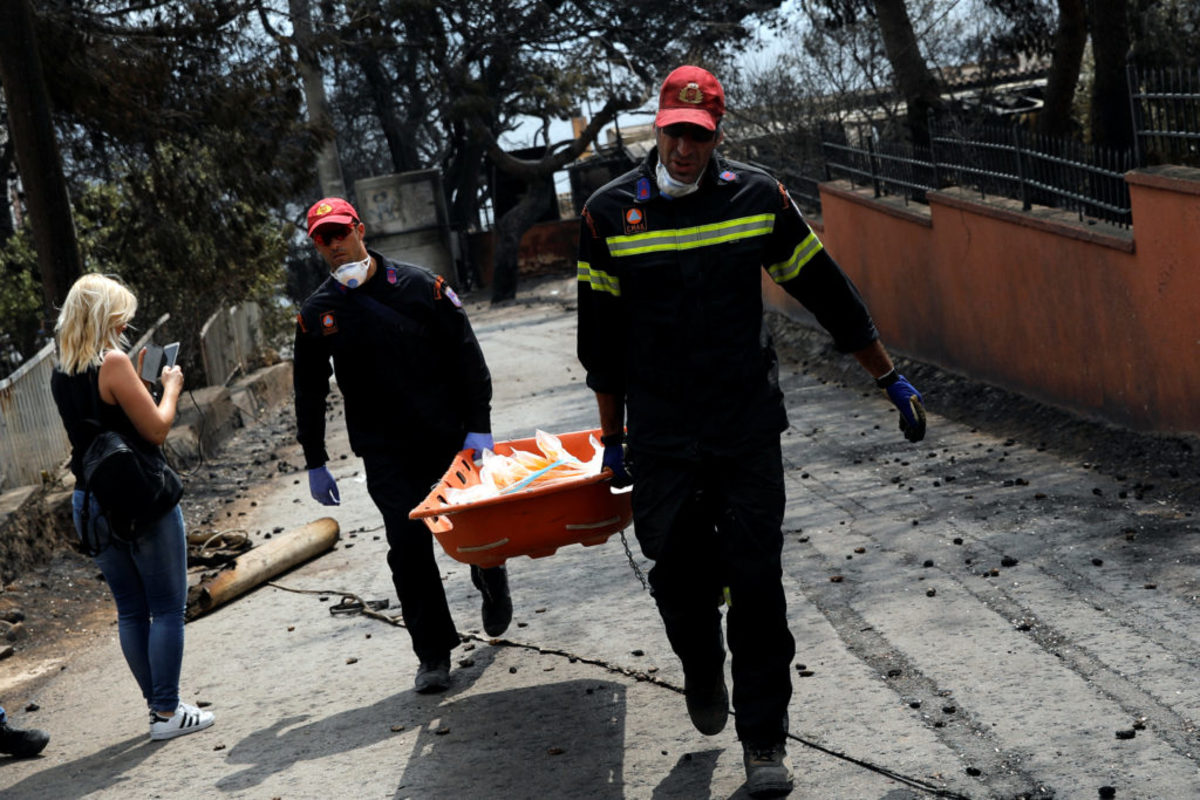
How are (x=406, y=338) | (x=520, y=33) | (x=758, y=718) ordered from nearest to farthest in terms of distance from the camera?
(x=758, y=718) < (x=406, y=338) < (x=520, y=33)

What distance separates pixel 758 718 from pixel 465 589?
3622 millimetres

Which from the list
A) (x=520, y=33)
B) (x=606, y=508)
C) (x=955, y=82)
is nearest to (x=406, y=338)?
(x=606, y=508)

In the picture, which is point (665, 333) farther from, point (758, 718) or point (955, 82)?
→ point (955, 82)

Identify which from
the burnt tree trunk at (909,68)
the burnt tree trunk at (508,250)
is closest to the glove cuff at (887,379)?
the burnt tree trunk at (909,68)

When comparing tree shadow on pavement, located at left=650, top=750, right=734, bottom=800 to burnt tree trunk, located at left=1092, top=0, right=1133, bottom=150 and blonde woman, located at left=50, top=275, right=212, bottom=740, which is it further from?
burnt tree trunk, located at left=1092, top=0, right=1133, bottom=150

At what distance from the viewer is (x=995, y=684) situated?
5352 mm

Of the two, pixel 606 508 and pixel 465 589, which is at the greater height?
pixel 606 508

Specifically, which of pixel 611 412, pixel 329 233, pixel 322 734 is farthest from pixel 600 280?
pixel 322 734

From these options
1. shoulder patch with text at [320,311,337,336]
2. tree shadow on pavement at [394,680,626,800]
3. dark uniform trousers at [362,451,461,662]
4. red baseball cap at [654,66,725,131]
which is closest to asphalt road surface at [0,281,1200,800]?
tree shadow on pavement at [394,680,626,800]

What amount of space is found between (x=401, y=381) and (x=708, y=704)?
6.63 feet

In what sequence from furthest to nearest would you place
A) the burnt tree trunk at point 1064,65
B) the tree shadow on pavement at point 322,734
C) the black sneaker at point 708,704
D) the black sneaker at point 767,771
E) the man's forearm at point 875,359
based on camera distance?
the burnt tree trunk at point 1064,65
the tree shadow on pavement at point 322,734
the black sneaker at point 708,704
the man's forearm at point 875,359
the black sneaker at point 767,771

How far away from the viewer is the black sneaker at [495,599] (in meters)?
6.60

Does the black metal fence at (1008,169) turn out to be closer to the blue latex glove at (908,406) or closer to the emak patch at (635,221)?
the blue latex glove at (908,406)

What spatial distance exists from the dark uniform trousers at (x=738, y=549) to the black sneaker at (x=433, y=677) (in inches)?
66.3
